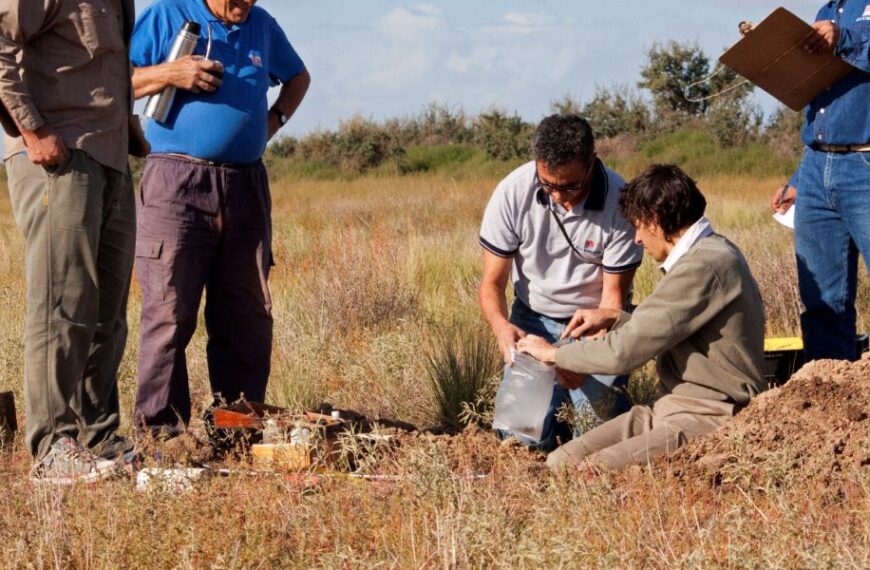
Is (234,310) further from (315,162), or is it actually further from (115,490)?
(315,162)

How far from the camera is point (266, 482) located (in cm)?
470

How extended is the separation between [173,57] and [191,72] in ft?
0.54

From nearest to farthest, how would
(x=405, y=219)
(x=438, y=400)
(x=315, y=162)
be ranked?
1. (x=438, y=400)
2. (x=405, y=219)
3. (x=315, y=162)

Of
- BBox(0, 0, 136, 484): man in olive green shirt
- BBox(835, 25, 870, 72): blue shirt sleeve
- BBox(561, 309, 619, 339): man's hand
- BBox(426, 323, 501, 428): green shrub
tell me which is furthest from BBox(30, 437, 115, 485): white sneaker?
BBox(835, 25, 870, 72): blue shirt sleeve

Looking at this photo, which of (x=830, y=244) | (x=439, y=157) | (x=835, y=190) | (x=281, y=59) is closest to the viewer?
(x=835, y=190)

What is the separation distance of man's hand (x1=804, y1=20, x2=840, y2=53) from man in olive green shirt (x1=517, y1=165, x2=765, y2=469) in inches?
41.4

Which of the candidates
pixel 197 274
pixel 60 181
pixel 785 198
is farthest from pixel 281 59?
pixel 785 198

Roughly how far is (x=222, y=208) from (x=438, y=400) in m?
1.57

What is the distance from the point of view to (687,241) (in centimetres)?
512

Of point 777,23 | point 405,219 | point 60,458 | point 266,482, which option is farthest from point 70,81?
point 405,219

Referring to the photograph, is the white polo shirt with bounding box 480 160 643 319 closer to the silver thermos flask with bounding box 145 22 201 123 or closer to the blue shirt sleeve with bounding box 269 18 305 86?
the blue shirt sleeve with bounding box 269 18 305 86

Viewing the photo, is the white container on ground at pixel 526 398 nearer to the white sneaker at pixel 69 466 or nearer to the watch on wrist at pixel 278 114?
the white sneaker at pixel 69 466

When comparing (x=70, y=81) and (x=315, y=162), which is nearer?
(x=70, y=81)

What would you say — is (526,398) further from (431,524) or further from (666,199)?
(431,524)
